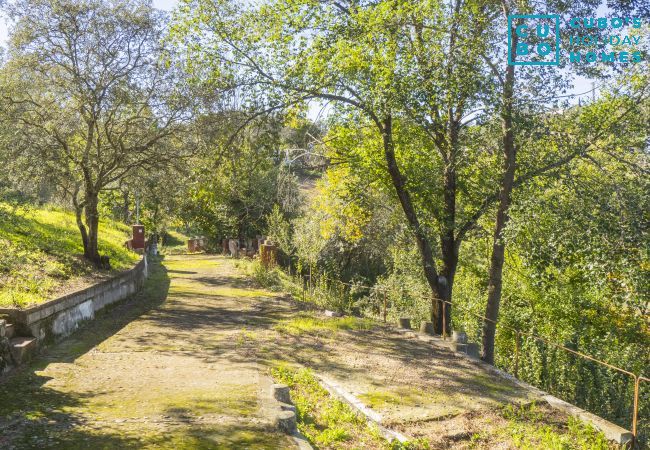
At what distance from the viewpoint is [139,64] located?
14.1 metres

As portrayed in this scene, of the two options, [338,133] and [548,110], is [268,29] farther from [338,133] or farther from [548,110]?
[548,110]

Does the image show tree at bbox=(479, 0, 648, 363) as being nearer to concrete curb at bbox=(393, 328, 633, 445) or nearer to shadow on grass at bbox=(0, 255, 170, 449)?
concrete curb at bbox=(393, 328, 633, 445)

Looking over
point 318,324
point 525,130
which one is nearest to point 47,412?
point 318,324

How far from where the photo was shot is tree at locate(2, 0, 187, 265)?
12914 millimetres

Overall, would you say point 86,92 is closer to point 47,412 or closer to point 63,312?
point 63,312

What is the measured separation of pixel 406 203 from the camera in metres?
13.3

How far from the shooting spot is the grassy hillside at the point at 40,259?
9805mm

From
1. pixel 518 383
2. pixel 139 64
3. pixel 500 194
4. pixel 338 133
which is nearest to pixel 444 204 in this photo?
pixel 500 194

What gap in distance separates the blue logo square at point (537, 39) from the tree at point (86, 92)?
836cm

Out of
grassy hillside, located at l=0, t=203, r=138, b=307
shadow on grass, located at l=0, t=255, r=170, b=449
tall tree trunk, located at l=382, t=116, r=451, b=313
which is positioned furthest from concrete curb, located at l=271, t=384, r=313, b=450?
tall tree trunk, located at l=382, t=116, r=451, b=313

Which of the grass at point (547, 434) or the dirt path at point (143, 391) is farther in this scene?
the grass at point (547, 434)

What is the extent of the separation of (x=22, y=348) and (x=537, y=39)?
10910 millimetres

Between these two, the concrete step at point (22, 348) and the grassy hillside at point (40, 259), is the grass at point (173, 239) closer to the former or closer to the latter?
the grassy hillside at point (40, 259)

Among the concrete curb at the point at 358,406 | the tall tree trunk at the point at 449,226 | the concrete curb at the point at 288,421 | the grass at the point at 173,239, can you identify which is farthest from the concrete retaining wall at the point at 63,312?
the grass at the point at 173,239
